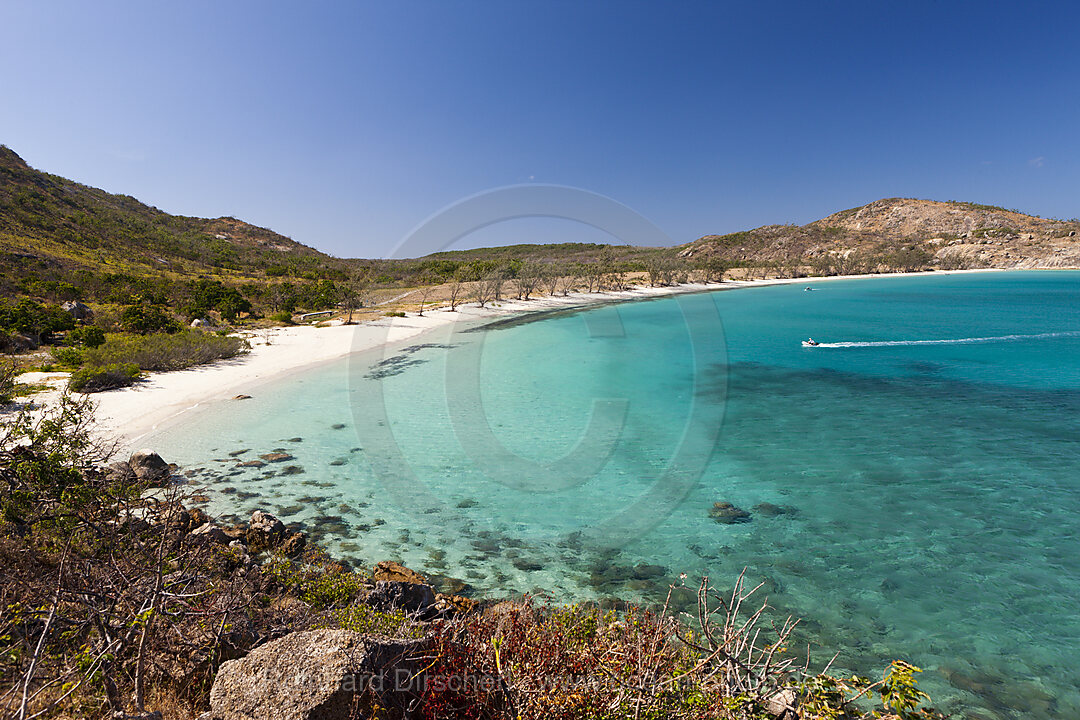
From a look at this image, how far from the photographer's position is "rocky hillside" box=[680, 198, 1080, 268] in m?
99.7

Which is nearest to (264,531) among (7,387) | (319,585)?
(319,585)

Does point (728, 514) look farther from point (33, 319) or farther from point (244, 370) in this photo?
point (33, 319)

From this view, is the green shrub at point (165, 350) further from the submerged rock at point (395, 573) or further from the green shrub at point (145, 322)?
the submerged rock at point (395, 573)

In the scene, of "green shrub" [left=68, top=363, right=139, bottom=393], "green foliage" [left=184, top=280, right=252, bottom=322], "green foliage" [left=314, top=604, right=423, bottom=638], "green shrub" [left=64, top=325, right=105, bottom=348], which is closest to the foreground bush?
"green foliage" [left=314, top=604, right=423, bottom=638]

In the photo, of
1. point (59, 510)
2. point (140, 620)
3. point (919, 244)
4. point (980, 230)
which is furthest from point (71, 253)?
point (980, 230)

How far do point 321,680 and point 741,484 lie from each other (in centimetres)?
1039

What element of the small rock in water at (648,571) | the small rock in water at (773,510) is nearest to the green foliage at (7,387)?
the small rock in water at (648,571)

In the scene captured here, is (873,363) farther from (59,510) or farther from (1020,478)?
(59,510)

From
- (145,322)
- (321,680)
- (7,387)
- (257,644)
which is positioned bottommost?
(257,644)

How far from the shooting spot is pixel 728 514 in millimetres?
9547

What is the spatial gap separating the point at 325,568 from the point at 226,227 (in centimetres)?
12592

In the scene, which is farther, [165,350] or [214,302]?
[214,302]

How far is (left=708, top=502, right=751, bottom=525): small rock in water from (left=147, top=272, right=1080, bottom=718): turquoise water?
0.72 feet

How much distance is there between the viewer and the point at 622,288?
66.7 m
